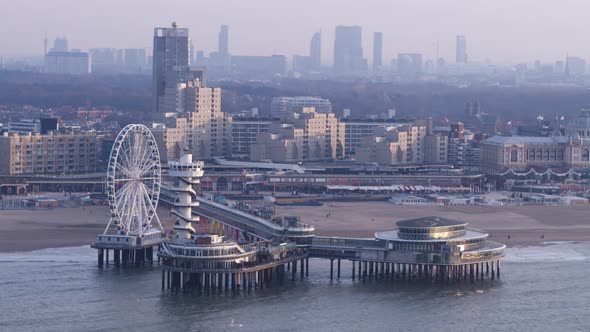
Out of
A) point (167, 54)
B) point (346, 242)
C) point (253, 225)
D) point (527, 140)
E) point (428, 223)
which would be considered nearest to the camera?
point (428, 223)

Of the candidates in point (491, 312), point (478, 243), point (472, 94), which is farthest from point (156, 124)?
point (472, 94)

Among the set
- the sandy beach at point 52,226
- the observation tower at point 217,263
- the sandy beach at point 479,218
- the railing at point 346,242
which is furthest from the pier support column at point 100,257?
the sandy beach at point 479,218

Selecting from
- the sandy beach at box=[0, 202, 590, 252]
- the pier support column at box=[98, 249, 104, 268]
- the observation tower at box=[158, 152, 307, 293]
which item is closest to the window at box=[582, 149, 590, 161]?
the sandy beach at box=[0, 202, 590, 252]

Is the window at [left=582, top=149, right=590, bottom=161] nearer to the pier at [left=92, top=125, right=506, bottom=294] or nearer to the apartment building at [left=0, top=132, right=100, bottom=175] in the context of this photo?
the apartment building at [left=0, top=132, right=100, bottom=175]

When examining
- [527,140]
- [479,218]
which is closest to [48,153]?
[527,140]

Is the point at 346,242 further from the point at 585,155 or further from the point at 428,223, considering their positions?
the point at 585,155

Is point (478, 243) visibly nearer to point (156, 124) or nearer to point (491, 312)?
point (491, 312)
